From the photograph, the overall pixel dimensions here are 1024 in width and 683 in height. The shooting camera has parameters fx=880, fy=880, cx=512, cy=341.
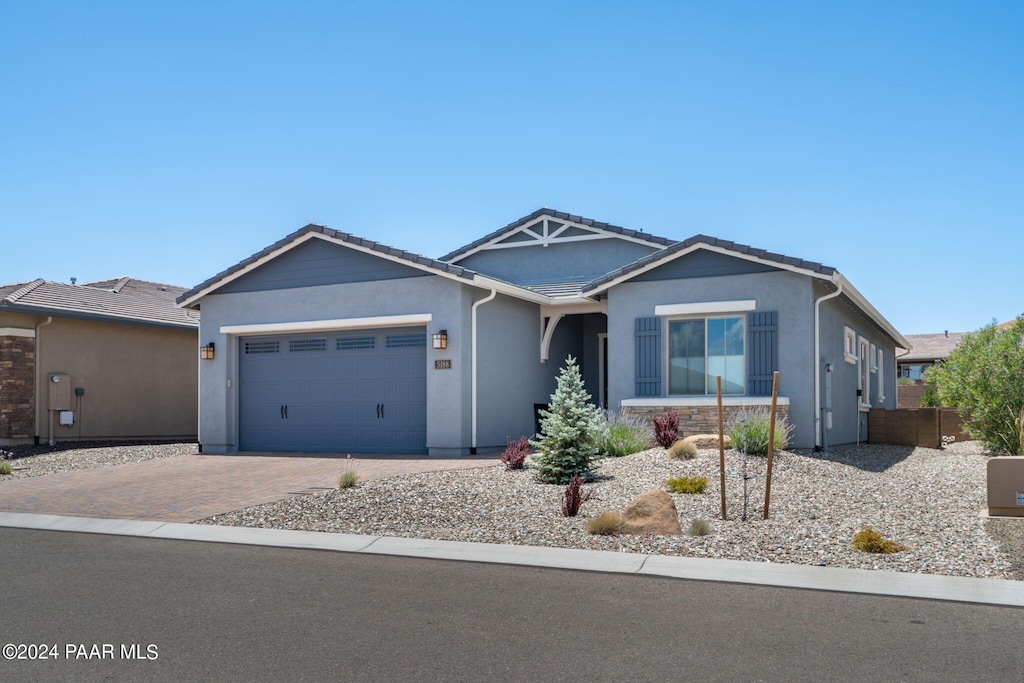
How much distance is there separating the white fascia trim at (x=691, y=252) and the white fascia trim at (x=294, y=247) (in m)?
2.77

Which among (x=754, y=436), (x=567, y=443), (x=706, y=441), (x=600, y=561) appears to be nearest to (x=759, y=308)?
(x=706, y=441)

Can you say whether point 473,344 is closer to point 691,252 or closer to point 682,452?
point 691,252

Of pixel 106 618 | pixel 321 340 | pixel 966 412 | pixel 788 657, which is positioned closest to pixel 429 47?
pixel 321 340

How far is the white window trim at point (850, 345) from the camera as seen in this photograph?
1819 cm

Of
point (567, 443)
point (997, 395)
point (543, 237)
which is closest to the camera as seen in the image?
point (567, 443)

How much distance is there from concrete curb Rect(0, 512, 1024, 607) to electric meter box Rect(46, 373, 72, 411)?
36.3 feet

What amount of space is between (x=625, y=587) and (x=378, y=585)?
205 centimetres

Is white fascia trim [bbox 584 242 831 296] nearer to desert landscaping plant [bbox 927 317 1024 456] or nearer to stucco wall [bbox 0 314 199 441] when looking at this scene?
desert landscaping plant [bbox 927 317 1024 456]

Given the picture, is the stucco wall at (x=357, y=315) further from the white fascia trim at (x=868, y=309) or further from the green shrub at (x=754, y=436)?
the white fascia trim at (x=868, y=309)

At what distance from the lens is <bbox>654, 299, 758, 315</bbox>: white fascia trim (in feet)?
51.5

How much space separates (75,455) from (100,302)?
5.95 meters

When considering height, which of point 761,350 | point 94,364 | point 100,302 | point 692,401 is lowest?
point 692,401

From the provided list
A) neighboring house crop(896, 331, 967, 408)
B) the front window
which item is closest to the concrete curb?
the front window

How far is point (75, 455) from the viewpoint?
1795 centimetres
